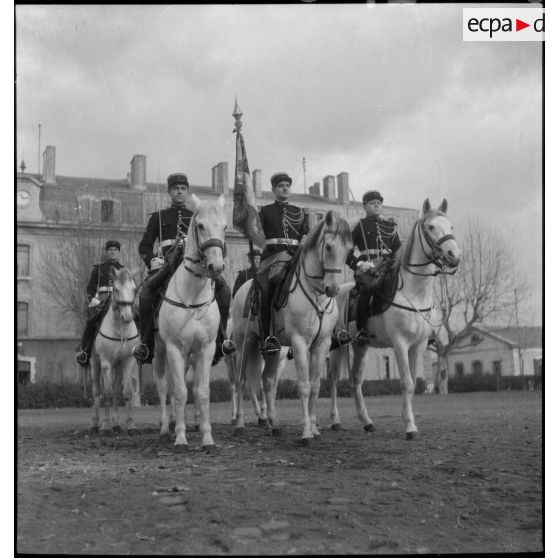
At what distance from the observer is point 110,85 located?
387 inches

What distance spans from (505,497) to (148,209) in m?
17.6

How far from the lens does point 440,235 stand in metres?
10.9

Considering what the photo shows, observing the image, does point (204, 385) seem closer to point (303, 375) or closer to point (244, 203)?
point (303, 375)

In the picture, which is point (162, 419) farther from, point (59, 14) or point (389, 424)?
point (59, 14)

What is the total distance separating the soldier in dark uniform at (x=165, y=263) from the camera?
34.6 feet

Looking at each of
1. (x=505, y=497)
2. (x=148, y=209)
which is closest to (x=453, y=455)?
(x=505, y=497)

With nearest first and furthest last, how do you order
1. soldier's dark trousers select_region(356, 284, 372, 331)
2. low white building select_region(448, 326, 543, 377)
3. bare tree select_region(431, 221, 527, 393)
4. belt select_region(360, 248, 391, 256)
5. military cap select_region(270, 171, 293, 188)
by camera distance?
1. military cap select_region(270, 171, 293, 188)
2. soldier's dark trousers select_region(356, 284, 372, 331)
3. belt select_region(360, 248, 391, 256)
4. bare tree select_region(431, 221, 527, 393)
5. low white building select_region(448, 326, 543, 377)

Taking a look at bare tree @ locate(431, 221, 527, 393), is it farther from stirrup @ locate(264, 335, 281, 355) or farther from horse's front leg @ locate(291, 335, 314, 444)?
stirrup @ locate(264, 335, 281, 355)

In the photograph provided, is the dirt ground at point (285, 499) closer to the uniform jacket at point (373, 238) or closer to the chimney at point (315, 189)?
the uniform jacket at point (373, 238)

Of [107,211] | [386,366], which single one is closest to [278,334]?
[107,211]

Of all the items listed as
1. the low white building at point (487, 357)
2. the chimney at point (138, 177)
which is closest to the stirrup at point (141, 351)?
the chimney at point (138, 177)

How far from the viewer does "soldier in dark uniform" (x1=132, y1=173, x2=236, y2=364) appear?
1054 cm

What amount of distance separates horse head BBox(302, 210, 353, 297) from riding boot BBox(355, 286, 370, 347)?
2.03 meters

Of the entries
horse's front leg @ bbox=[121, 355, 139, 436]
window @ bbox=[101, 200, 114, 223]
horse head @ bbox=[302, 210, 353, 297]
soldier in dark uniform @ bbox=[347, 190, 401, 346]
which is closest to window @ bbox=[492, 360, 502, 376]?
window @ bbox=[101, 200, 114, 223]
